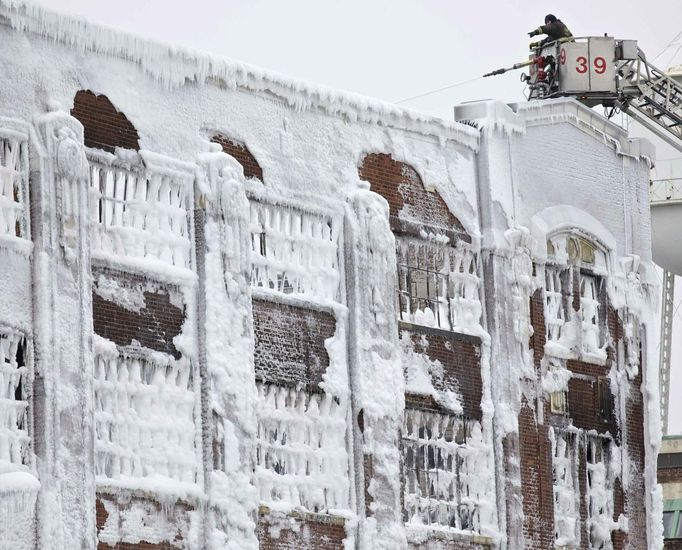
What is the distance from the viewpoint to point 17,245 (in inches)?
996

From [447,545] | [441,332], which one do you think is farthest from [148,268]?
[447,545]

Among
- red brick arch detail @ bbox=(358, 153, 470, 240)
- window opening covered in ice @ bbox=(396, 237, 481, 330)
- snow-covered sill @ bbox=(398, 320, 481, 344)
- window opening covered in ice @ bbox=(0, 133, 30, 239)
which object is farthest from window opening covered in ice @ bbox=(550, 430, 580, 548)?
window opening covered in ice @ bbox=(0, 133, 30, 239)

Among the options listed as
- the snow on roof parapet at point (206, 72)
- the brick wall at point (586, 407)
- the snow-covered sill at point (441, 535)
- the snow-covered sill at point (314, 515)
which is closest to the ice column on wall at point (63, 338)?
the snow on roof parapet at point (206, 72)

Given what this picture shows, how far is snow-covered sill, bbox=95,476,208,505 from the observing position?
25984 mm

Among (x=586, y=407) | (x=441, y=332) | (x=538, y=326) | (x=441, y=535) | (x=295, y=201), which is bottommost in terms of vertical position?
(x=441, y=535)

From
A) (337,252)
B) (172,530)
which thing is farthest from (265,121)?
(172,530)

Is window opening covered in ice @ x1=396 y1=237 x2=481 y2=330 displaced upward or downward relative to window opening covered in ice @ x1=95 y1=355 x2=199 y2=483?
upward

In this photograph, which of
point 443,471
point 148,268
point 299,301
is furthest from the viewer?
point 443,471

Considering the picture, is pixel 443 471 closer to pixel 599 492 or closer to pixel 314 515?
pixel 314 515

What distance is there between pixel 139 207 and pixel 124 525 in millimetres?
3951

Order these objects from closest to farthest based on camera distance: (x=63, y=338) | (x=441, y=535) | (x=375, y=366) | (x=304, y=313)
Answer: (x=63, y=338) < (x=304, y=313) < (x=375, y=366) < (x=441, y=535)

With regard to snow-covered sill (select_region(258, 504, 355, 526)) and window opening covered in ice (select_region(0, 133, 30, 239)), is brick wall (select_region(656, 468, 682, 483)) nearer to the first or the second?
snow-covered sill (select_region(258, 504, 355, 526))

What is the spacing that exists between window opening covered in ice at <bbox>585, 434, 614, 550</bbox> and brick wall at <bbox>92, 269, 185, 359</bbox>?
897 centimetres

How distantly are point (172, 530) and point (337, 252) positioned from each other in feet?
16.8
